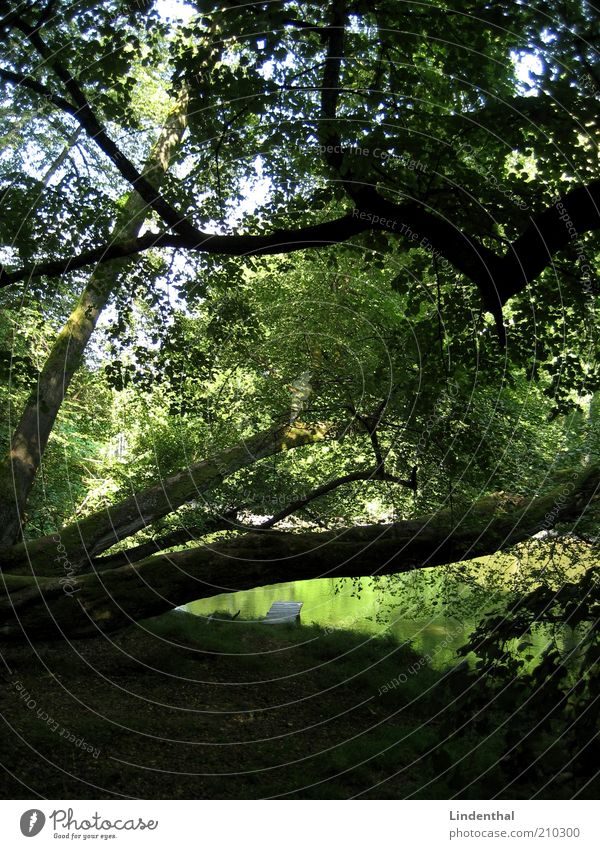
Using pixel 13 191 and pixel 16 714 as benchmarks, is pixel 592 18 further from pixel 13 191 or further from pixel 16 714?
pixel 16 714

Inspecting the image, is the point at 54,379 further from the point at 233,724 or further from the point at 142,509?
the point at 233,724

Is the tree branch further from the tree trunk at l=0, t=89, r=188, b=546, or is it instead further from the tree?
the tree trunk at l=0, t=89, r=188, b=546

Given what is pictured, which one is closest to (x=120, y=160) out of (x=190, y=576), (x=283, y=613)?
(x=190, y=576)

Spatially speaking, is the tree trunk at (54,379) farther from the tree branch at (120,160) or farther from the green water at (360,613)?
the green water at (360,613)

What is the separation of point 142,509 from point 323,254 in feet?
12.9

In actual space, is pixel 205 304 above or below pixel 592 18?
above

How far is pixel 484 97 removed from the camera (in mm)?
6898

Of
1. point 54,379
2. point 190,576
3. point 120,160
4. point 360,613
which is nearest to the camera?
point 120,160

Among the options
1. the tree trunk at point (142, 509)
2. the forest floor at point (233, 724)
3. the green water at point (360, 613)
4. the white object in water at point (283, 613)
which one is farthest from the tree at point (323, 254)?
the white object in water at point (283, 613)

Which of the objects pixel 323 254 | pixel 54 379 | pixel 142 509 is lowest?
pixel 142 509

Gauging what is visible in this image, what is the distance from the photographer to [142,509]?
9.80 metres

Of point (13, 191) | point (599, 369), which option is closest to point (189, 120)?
point (13, 191)

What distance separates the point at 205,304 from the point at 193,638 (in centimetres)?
467

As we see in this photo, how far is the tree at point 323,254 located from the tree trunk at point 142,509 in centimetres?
4
